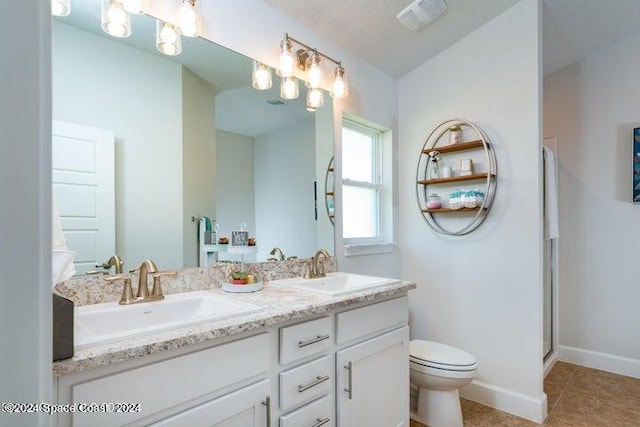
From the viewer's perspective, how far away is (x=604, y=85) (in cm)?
279

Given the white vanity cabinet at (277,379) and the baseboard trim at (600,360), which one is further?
the baseboard trim at (600,360)

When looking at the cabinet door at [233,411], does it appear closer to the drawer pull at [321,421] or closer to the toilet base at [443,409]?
the drawer pull at [321,421]

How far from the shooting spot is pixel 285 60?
182 centimetres

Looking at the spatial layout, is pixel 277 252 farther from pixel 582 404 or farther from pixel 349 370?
pixel 582 404

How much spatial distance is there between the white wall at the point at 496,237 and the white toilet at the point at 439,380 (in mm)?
433

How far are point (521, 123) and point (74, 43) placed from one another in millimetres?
2308

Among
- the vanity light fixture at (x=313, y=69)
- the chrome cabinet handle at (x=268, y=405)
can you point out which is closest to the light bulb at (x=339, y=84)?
the vanity light fixture at (x=313, y=69)

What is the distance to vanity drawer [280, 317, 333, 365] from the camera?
1188 millimetres

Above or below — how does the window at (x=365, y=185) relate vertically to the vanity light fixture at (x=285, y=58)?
below

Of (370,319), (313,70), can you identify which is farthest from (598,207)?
(313,70)

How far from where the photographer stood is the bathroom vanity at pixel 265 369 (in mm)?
826

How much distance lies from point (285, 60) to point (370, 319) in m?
1.37

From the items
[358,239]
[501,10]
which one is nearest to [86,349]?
[358,239]
